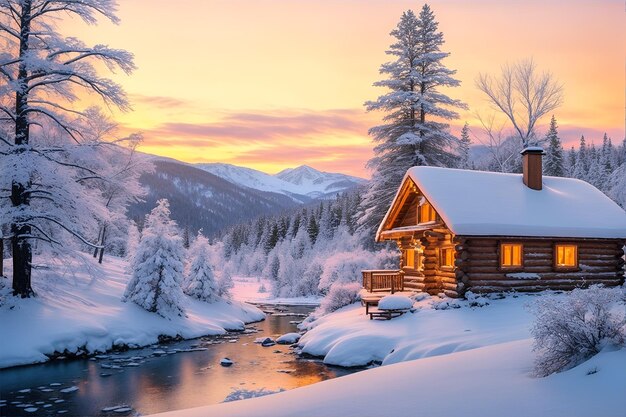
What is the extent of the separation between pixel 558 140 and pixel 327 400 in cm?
6363

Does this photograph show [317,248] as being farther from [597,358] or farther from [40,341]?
[597,358]

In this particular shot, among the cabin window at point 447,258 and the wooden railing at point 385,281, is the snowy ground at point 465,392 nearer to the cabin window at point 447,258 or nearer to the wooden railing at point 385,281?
the cabin window at point 447,258

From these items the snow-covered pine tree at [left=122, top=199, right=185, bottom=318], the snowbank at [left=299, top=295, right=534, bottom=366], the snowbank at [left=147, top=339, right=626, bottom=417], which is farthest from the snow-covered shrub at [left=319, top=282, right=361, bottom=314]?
the snowbank at [left=147, top=339, right=626, bottom=417]

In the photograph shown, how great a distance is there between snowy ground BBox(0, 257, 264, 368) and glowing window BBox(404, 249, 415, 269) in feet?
35.8

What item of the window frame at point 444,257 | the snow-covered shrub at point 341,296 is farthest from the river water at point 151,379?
the window frame at point 444,257

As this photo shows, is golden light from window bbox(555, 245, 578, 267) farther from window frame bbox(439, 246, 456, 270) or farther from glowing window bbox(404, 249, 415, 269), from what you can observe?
glowing window bbox(404, 249, 415, 269)

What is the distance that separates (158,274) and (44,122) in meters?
10.2

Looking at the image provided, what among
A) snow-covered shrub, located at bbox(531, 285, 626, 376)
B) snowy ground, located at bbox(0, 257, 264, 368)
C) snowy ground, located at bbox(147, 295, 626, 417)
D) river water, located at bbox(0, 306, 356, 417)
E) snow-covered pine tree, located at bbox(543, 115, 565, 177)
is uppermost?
snow-covered pine tree, located at bbox(543, 115, 565, 177)

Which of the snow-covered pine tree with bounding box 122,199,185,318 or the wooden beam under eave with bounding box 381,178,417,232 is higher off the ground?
the wooden beam under eave with bounding box 381,178,417,232

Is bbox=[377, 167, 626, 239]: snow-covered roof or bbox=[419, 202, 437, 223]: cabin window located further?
bbox=[419, 202, 437, 223]: cabin window

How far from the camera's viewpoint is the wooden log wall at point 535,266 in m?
24.4

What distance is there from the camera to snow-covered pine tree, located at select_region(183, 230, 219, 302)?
121 ft

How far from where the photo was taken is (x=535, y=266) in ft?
83.4

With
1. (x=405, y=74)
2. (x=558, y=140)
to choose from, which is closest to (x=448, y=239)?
A: (x=405, y=74)
